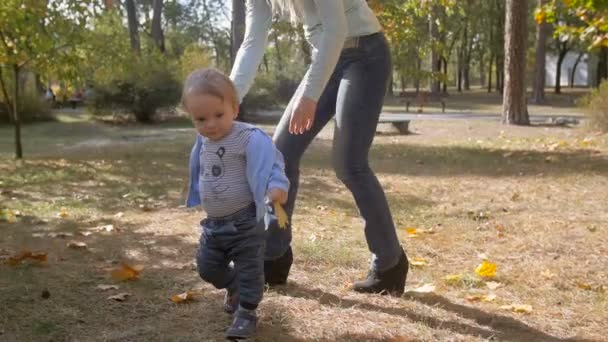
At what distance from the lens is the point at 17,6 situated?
10398mm

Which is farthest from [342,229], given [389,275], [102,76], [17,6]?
[102,76]

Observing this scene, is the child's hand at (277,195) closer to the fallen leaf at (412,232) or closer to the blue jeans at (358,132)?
the blue jeans at (358,132)

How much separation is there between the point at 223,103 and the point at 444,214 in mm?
4018

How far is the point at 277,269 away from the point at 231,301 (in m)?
Result: 0.55

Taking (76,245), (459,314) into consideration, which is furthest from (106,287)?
(459,314)

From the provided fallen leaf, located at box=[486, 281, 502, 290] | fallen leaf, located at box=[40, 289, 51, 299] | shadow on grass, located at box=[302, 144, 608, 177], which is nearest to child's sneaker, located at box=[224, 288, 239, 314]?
fallen leaf, located at box=[40, 289, 51, 299]

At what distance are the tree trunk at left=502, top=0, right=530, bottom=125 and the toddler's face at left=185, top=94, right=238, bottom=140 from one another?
13359mm

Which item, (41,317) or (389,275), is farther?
(389,275)

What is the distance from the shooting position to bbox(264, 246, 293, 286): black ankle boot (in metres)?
3.62

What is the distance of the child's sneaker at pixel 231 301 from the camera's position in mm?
3098

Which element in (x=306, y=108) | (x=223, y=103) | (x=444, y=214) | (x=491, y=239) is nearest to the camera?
(x=223, y=103)

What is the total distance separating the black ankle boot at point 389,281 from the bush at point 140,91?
1852 centimetres

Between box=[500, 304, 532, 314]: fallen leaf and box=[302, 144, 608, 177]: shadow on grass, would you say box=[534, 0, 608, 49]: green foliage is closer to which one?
box=[302, 144, 608, 177]: shadow on grass

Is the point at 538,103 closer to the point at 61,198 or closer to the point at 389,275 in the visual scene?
the point at 61,198
